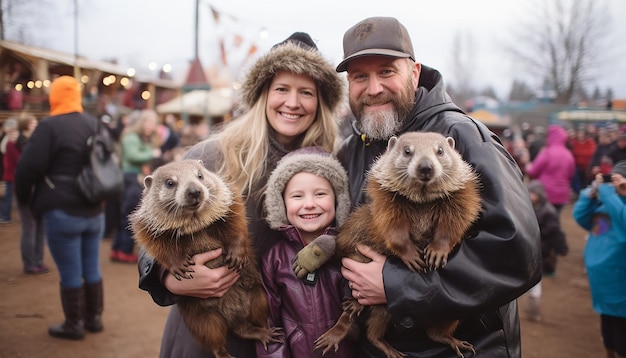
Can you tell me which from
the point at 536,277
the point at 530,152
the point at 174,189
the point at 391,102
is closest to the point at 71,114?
the point at 174,189

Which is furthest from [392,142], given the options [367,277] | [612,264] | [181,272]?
[612,264]

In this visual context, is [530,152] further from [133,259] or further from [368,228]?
[368,228]

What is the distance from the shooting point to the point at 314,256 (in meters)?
2.55

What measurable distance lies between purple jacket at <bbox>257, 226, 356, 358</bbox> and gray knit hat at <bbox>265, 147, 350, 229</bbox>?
181mm

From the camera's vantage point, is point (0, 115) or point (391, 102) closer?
point (391, 102)

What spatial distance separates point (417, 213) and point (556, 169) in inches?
334

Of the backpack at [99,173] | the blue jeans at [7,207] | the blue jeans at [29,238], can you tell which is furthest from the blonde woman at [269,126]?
the blue jeans at [7,207]

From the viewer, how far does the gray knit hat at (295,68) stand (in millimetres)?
3330

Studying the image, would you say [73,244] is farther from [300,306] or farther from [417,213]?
[417,213]

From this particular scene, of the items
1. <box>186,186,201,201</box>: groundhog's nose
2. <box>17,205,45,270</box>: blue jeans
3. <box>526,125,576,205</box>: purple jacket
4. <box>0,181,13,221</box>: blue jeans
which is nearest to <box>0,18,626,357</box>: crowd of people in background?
<box>186,186,201,201</box>: groundhog's nose

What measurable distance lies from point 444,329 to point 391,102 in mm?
1466

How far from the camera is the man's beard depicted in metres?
2.80

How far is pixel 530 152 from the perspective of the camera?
1469 centimetres

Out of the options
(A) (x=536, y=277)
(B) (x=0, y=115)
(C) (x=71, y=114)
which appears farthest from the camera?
(B) (x=0, y=115)
